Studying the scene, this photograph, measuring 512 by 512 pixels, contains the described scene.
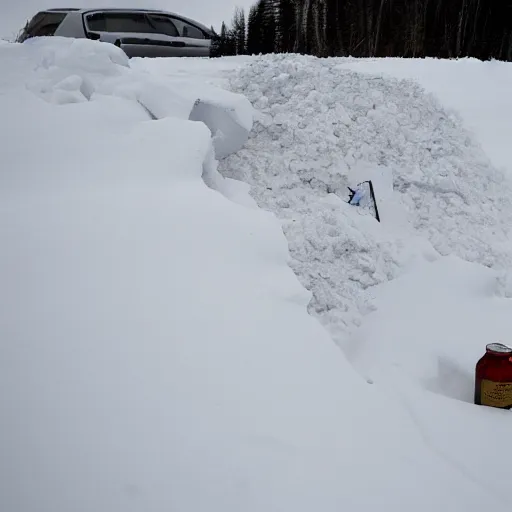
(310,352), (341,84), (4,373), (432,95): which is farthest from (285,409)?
(432,95)

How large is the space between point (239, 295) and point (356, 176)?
2.32 m

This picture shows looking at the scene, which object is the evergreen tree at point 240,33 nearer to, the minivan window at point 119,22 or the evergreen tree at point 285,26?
the evergreen tree at point 285,26

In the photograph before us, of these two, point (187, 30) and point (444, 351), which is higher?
point (187, 30)

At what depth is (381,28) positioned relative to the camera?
19078mm

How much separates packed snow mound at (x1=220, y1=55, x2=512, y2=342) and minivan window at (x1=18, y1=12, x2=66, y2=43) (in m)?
2.68

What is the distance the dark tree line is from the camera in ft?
58.7

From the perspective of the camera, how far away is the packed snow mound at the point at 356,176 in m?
3.39

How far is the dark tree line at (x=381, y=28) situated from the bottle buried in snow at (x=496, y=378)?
16.8 meters

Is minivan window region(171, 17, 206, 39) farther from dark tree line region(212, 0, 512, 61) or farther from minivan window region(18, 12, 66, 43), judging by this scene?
dark tree line region(212, 0, 512, 61)

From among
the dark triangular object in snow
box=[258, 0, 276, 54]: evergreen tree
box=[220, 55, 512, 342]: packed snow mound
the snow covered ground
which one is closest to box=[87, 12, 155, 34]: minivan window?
the snow covered ground

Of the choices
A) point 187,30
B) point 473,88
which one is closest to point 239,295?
point 473,88

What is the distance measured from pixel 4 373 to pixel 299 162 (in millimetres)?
3151

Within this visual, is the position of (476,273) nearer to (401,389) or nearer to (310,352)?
(401,389)

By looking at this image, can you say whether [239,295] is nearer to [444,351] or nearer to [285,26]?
[444,351]
